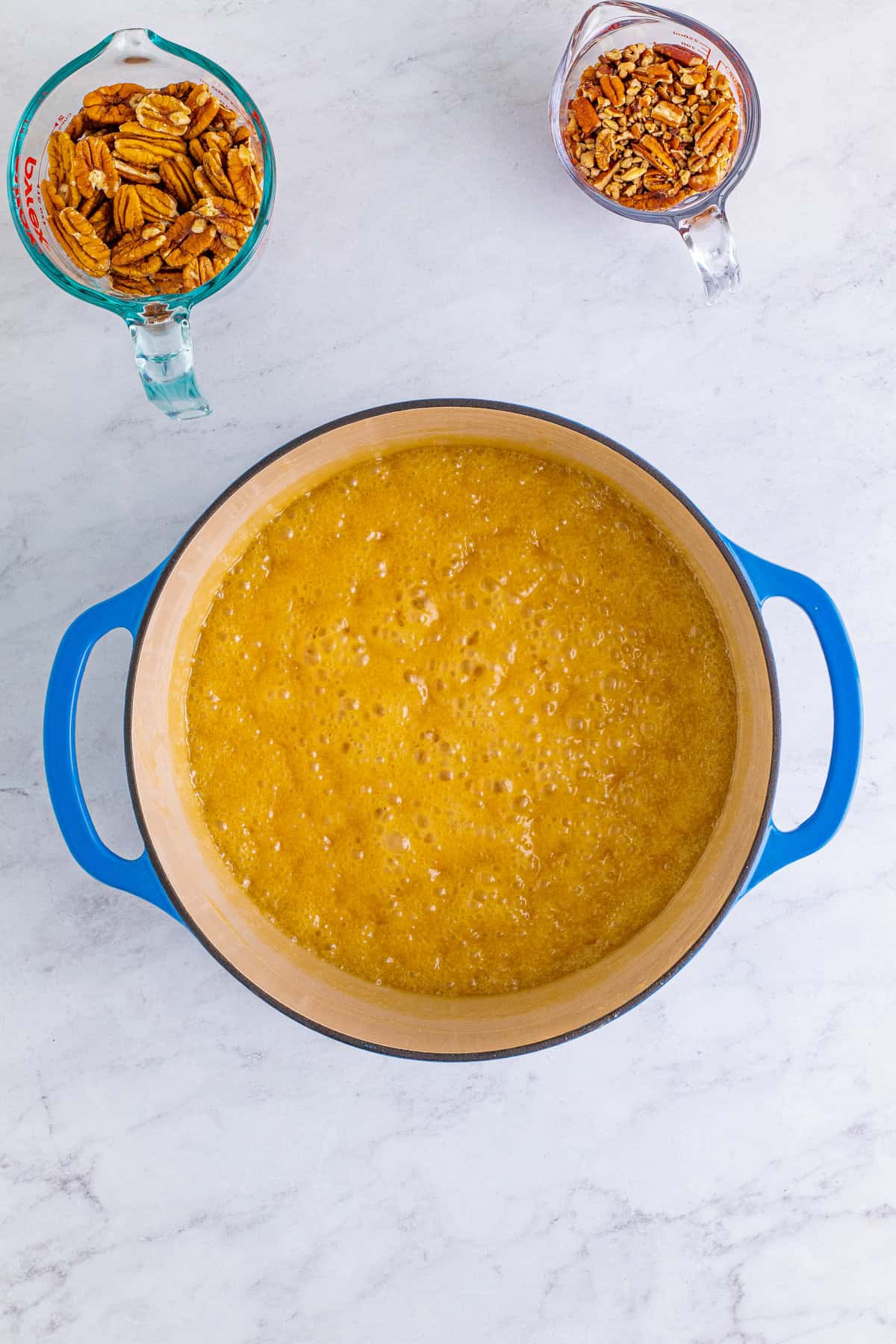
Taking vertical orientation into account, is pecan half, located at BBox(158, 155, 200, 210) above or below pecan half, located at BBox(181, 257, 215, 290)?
above

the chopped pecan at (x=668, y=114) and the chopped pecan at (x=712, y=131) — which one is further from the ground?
the chopped pecan at (x=668, y=114)

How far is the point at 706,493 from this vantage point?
47.4 inches

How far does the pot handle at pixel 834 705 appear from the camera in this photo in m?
1.07

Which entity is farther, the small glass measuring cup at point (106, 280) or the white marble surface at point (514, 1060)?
the white marble surface at point (514, 1060)

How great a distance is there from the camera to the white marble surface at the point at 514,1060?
119 centimetres

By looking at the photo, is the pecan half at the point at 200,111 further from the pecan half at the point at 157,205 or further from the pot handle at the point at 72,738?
the pot handle at the point at 72,738

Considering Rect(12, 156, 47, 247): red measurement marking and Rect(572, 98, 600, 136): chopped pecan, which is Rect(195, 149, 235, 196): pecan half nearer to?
Rect(12, 156, 47, 247): red measurement marking

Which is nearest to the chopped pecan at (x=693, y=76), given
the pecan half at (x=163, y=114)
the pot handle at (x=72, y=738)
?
the pecan half at (x=163, y=114)

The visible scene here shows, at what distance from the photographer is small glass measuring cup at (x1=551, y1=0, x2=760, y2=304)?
1.12m

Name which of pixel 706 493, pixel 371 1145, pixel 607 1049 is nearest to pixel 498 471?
pixel 706 493

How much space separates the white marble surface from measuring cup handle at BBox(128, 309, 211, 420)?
0.33ft

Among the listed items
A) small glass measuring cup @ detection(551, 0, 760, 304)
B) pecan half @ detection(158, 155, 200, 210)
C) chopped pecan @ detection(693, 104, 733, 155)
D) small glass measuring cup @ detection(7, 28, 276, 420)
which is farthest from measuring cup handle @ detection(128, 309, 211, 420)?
chopped pecan @ detection(693, 104, 733, 155)

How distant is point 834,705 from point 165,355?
826 mm

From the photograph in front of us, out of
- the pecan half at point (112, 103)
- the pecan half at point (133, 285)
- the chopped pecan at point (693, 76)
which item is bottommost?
the chopped pecan at point (693, 76)
